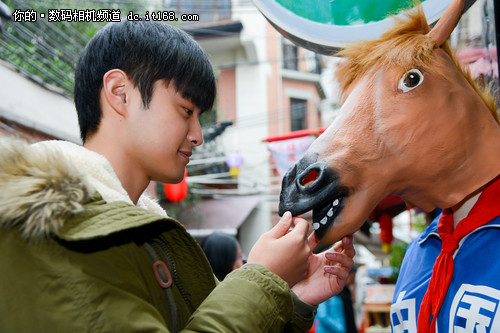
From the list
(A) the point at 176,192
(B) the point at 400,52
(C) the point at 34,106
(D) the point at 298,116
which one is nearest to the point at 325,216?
(B) the point at 400,52

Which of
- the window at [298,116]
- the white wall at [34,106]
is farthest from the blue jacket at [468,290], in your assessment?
the window at [298,116]

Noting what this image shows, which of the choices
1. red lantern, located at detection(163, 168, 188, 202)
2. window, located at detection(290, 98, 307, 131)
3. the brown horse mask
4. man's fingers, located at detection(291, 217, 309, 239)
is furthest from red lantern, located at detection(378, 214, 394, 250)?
window, located at detection(290, 98, 307, 131)

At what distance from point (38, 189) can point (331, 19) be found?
136cm

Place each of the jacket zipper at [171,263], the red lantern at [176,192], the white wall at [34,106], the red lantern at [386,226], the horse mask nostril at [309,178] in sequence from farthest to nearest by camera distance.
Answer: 1. the red lantern at [176,192]
2. the white wall at [34,106]
3. the red lantern at [386,226]
4. the horse mask nostril at [309,178]
5. the jacket zipper at [171,263]

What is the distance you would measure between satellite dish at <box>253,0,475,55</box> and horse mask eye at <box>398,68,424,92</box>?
1.25 ft

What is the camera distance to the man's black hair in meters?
1.34

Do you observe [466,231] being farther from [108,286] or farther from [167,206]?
[167,206]

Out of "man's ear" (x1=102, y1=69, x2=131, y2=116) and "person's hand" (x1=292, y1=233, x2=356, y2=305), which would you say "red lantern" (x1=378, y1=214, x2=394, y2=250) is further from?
"man's ear" (x1=102, y1=69, x2=131, y2=116)

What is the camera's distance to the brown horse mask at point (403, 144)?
58.0 inches

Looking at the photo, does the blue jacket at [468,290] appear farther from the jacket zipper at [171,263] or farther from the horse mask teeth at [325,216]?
the jacket zipper at [171,263]

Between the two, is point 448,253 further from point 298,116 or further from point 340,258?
point 298,116

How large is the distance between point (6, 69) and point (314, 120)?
1619 cm

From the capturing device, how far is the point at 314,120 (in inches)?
835

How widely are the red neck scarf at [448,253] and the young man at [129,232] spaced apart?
282mm
